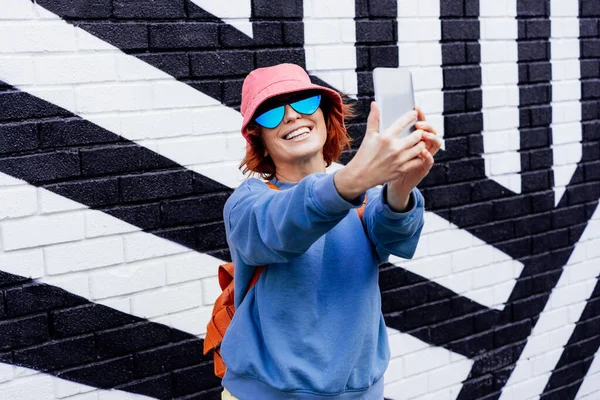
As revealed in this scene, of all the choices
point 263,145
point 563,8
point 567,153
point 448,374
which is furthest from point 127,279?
point 563,8

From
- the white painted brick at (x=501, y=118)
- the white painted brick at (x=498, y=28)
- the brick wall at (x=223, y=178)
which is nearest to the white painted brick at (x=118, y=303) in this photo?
the brick wall at (x=223, y=178)

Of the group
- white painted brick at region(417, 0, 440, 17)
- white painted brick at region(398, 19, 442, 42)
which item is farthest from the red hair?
white painted brick at region(417, 0, 440, 17)

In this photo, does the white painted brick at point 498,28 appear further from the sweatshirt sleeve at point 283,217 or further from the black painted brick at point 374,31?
the sweatshirt sleeve at point 283,217

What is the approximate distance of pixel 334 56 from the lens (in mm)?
3309

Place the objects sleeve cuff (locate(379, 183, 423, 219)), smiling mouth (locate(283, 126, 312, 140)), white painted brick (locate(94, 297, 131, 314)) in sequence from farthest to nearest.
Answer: white painted brick (locate(94, 297, 131, 314))
smiling mouth (locate(283, 126, 312, 140))
sleeve cuff (locate(379, 183, 423, 219))

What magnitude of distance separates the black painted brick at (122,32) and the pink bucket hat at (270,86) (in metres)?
0.88

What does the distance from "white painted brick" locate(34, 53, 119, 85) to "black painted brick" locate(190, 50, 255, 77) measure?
1.02 ft

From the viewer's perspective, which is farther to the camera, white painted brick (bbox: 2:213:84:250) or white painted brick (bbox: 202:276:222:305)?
white painted brick (bbox: 202:276:222:305)

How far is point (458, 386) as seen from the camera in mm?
3867

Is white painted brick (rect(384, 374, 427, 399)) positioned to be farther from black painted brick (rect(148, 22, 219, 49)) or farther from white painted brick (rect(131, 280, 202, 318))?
black painted brick (rect(148, 22, 219, 49))

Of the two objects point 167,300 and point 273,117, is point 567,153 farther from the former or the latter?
point 273,117

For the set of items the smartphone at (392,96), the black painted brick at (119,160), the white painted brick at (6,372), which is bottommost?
the white painted brick at (6,372)

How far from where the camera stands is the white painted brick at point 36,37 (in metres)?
2.61

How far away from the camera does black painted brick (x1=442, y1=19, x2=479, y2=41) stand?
11.9 feet
